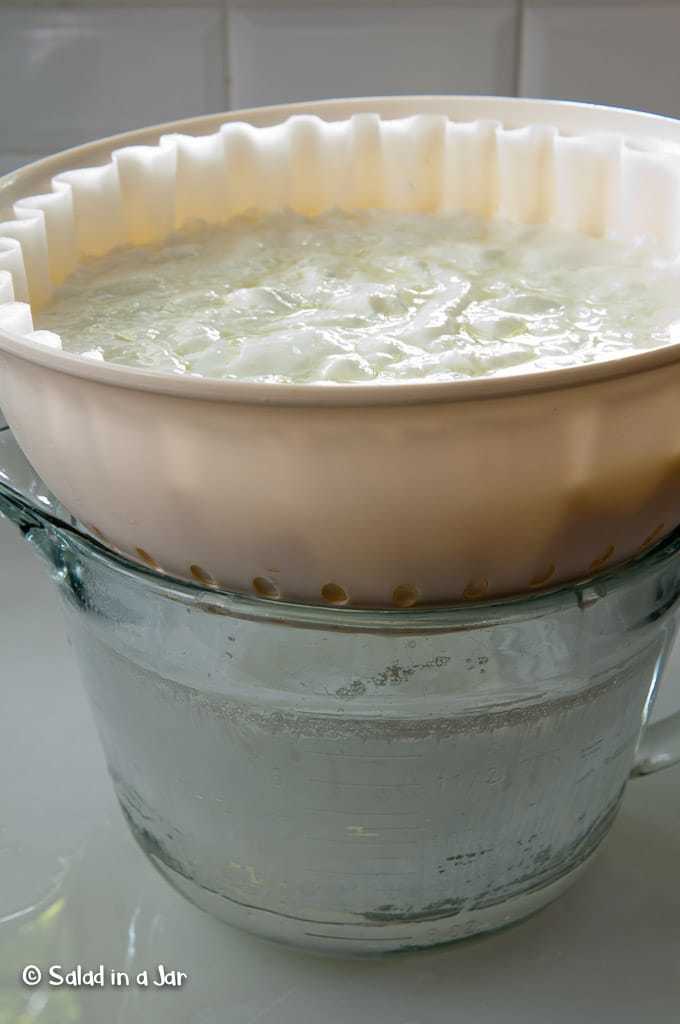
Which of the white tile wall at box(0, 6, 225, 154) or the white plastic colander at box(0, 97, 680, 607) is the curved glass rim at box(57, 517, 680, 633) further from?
the white tile wall at box(0, 6, 225, 154)

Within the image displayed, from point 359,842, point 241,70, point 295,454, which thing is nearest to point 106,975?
point 359,842

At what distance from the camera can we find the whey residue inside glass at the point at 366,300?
50 cm

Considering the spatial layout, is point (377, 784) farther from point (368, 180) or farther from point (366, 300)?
point (368, 180)

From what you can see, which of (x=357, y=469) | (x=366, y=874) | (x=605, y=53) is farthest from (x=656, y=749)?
(x=605, y=53)

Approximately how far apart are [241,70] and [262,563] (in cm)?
58

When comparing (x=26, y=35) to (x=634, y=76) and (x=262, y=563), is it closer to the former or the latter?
(x=634, y=76)

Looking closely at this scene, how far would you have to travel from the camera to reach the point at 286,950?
537 mm

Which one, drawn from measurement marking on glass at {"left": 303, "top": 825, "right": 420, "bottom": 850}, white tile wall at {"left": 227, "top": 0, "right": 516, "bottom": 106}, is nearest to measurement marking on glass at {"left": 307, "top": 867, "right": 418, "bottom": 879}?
measurement marking on glass at {"left": 303, "top": 825, "right": 420, "bottom": 850}

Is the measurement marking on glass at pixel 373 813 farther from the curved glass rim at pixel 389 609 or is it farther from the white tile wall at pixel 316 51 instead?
the white tile wall at pixel 316 51

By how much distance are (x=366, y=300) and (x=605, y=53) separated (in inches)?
16.4

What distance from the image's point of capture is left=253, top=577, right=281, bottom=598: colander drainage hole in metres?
0.43

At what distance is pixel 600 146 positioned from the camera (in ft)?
2.06

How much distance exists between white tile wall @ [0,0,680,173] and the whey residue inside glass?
252mm

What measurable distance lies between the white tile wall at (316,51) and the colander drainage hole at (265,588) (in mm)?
551
